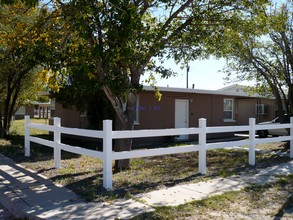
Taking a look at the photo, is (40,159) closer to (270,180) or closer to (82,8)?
(82,8)

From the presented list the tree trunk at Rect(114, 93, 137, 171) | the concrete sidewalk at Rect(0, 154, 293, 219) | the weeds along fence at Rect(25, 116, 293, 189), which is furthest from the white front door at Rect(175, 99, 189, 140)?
the concrete sidewalk at Rect(0, 154, 293, 219)

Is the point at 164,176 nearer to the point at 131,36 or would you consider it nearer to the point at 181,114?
the point at 131,36

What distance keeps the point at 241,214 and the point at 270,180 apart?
9.68 feet

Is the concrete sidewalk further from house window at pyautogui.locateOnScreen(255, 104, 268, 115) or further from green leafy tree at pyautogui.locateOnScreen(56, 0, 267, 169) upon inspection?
house window at pyautogui.locateOnScreen(255, 104, 268, 115)

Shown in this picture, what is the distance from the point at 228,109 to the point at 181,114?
4.90 meters

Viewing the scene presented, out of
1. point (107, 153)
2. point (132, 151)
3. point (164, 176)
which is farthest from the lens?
point (164, 176)

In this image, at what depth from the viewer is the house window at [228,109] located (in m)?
23.5

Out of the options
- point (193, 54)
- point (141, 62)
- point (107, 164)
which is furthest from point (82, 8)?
point (193, 54)

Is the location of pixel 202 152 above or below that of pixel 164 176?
above

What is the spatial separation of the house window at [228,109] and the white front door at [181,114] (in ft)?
13.8

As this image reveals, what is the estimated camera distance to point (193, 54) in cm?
1078

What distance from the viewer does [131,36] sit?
7.64 meters

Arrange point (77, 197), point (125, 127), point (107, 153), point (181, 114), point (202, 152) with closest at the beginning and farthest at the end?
point (77, 197), point (107, 153), point (202, 152), point (125, 127), point (181, 114)

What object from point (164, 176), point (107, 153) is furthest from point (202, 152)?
point (107, 153)
